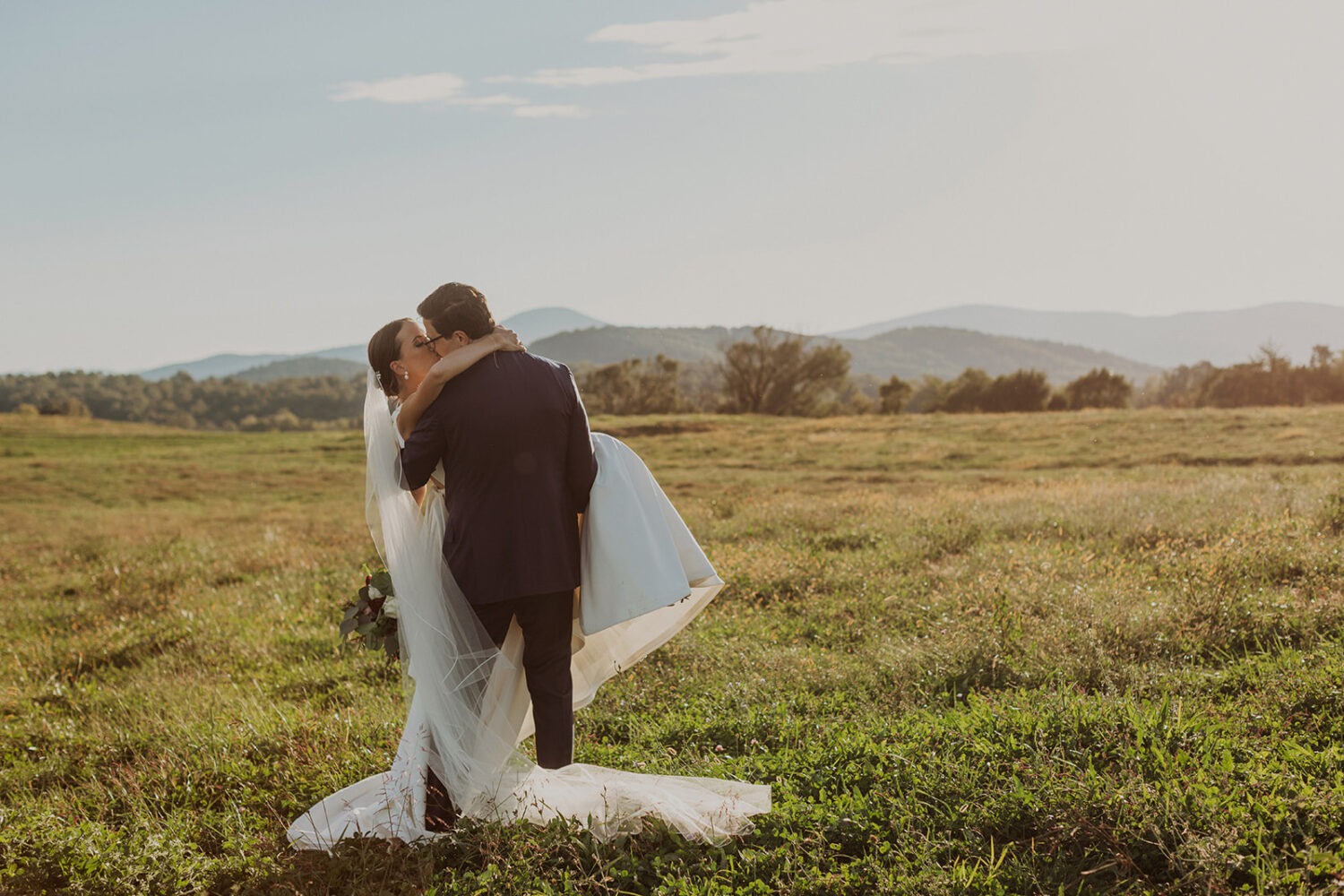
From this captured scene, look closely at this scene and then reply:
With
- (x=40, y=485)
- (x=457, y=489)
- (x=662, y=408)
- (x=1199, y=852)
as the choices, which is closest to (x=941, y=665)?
(x=1199, y=852)

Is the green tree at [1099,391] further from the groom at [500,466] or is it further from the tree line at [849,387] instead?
the groom at [500,466]

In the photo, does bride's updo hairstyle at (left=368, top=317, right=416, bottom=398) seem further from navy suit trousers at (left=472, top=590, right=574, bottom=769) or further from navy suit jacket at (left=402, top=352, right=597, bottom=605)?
navy suit trousers at (left=472, top=590, right=574, bottom=769)

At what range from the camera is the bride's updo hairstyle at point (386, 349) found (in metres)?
4.10

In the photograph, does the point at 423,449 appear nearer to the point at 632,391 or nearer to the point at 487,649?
the point at 487,649

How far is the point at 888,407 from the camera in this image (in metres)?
63.2

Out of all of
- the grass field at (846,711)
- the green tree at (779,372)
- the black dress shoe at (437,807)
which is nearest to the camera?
the grass field at (846,711)

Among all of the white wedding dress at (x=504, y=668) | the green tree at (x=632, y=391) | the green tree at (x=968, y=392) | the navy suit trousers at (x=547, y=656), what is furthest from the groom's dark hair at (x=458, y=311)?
the green tree at (x=632, y=391)

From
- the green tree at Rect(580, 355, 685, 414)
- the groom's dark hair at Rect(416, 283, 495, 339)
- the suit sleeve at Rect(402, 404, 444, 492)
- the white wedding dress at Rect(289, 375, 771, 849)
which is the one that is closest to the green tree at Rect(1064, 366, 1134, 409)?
the green tree at Rect(580, 355, 685, 414)

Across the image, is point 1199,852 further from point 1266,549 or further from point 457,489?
point 1266,549

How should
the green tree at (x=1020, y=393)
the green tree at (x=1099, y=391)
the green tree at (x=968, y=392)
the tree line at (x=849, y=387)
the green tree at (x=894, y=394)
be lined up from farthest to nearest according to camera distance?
1. the green tree at (x=894, y=394)
2. the green tree at (x=968, y=392)
3. the green tree at (x=1020, y=393)
4. the green tree at (x=1099, y=391)
5. the tree line at (x=849, y=387)

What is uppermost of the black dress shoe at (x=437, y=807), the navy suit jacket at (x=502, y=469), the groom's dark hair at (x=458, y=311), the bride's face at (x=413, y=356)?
the groom's dark hair at (x=458, y=311)

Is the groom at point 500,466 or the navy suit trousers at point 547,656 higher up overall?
the groom at point 500,466

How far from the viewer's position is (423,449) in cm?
392

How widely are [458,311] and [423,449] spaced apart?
0.66m
